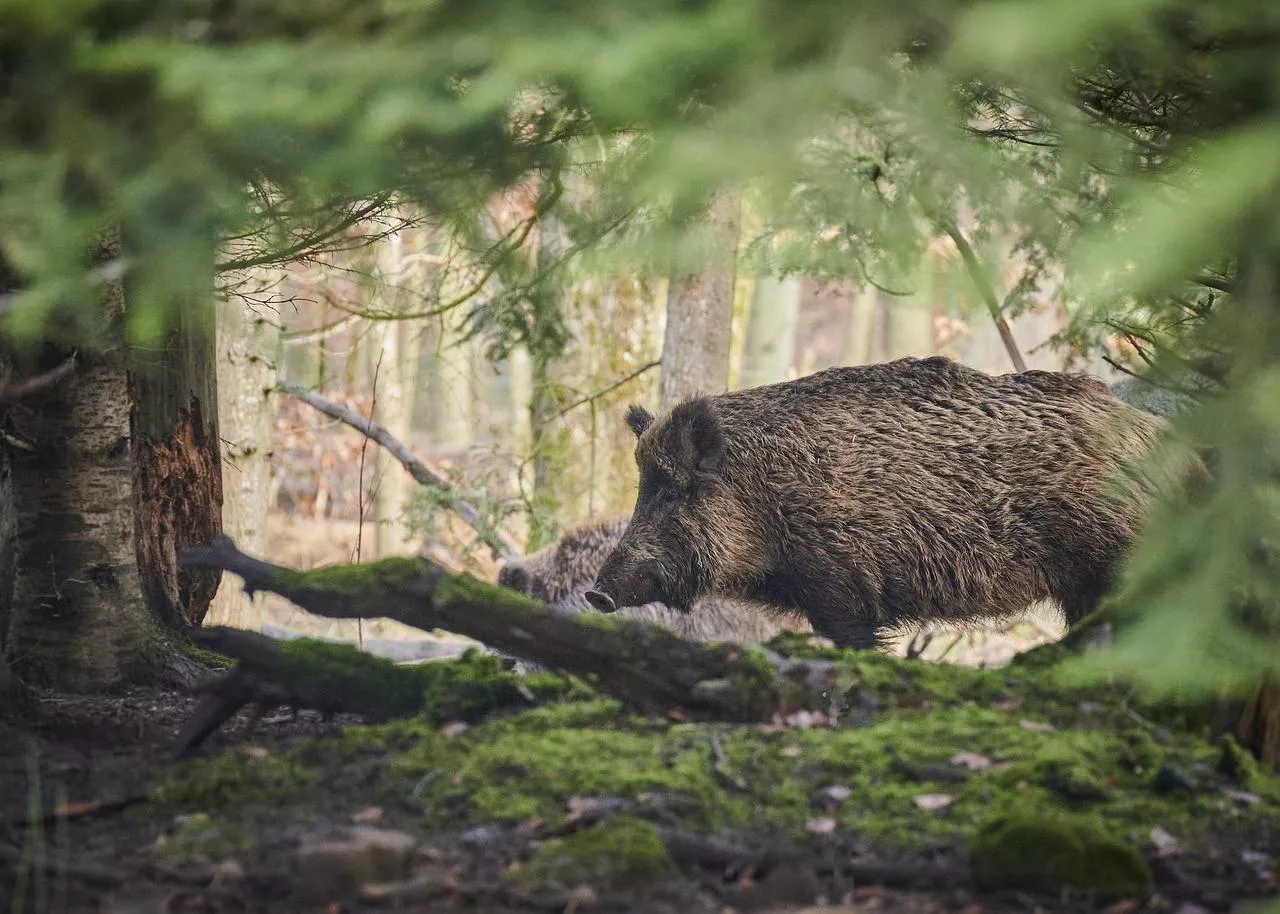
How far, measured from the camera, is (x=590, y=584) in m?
8.38

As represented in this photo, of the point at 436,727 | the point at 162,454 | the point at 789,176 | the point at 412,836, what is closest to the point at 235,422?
the point at 162,454

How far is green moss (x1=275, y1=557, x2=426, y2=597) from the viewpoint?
4383mm

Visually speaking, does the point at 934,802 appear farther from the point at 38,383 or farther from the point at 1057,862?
the point at 38,383

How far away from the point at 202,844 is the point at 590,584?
4.87 meters

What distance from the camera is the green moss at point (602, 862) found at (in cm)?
336

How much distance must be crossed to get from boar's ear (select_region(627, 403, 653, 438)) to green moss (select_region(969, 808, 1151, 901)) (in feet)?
14.6

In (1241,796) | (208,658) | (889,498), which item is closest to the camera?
(1241,796)

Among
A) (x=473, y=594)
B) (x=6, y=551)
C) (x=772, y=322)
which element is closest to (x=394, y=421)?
(x=772, y=322)

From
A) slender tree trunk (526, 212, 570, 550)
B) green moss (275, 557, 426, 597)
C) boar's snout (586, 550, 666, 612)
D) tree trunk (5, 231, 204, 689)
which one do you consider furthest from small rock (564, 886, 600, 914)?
slender tree trunk (526, 212, 570, 550)

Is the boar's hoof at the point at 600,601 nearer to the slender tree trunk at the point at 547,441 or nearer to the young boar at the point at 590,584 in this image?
the young boar at the point at 590,584

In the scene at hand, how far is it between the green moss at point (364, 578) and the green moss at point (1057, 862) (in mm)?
2034

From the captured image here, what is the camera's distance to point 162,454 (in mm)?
6117

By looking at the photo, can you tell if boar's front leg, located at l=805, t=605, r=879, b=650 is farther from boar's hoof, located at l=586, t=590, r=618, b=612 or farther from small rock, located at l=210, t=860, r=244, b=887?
small rock, located at l=210, t=860, r=244, b=887

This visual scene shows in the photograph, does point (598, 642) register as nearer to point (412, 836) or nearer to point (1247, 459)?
point (412, 836)
